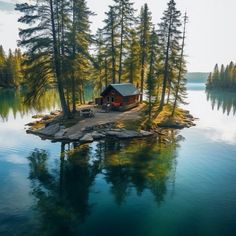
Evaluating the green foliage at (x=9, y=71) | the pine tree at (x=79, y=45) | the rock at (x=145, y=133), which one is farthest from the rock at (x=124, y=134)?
the green foliage at (x=9, y=71)

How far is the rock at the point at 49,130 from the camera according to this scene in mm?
27458

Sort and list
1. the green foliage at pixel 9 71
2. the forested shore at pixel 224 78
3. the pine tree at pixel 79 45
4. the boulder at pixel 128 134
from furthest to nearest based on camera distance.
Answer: the forested shore at pixel 224 78 < the green foliage at pixel 9 71 < the pine tree at pixel 79 45 < the boulder at pixel 128 134

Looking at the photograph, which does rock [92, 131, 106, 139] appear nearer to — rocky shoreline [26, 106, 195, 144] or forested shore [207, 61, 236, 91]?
rocky shoreline [26, 106, 195, 144]

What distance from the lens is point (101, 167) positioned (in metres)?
19.0

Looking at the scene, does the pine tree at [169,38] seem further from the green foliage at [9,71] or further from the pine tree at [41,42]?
the green foliage at [9,71]

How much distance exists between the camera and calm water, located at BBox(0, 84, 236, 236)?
11867mm

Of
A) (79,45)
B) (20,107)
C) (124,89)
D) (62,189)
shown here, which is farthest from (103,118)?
(20,107)

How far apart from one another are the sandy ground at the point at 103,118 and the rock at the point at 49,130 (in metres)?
1.79

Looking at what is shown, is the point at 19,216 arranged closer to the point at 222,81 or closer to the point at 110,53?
the point at 110,53

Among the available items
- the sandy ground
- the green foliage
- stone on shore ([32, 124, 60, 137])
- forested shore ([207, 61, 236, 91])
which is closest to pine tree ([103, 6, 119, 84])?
the sandy ground

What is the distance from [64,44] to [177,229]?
24.6m

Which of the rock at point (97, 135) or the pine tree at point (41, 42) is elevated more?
the pine tree at point (41, 42)

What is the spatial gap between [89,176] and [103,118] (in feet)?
50.9

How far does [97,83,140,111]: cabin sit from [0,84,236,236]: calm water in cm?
1366
